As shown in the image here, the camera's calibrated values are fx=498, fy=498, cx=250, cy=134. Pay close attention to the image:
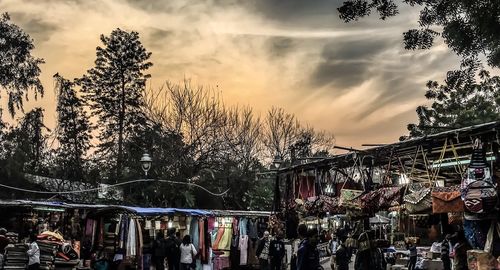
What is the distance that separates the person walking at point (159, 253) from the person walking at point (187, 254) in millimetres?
658

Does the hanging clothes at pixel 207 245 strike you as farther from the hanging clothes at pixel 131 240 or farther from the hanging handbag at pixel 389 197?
the hanging handbag at pixel 389 197

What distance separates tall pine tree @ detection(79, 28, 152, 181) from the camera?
32.2 meters

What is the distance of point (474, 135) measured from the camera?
7.71 metres

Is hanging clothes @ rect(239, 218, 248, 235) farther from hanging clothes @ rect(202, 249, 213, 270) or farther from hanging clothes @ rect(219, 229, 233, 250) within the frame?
hanging clothes @ rect(202, 249, 213, 270)

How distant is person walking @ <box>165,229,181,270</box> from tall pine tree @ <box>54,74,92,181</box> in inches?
615

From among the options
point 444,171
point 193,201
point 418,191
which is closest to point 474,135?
point 418,191

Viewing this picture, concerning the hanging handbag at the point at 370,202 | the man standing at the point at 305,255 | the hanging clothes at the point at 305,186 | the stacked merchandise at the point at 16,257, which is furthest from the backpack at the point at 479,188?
the stacked merchandise at the point at 16,257

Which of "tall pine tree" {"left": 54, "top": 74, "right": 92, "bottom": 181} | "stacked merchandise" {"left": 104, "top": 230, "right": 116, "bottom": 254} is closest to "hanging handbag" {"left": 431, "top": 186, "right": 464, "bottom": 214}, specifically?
"stacked merchandise" {"left": 104, "top": 230, "right": 116, "bottom": 254}

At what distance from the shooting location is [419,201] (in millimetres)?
7719

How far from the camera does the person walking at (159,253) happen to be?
50.1ft

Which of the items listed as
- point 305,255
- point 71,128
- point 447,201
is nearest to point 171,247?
point 305,255

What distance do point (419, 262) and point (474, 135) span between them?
26.3 feet

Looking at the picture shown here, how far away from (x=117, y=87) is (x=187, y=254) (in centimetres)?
2019

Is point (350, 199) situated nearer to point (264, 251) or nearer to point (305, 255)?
point (305, 255)
